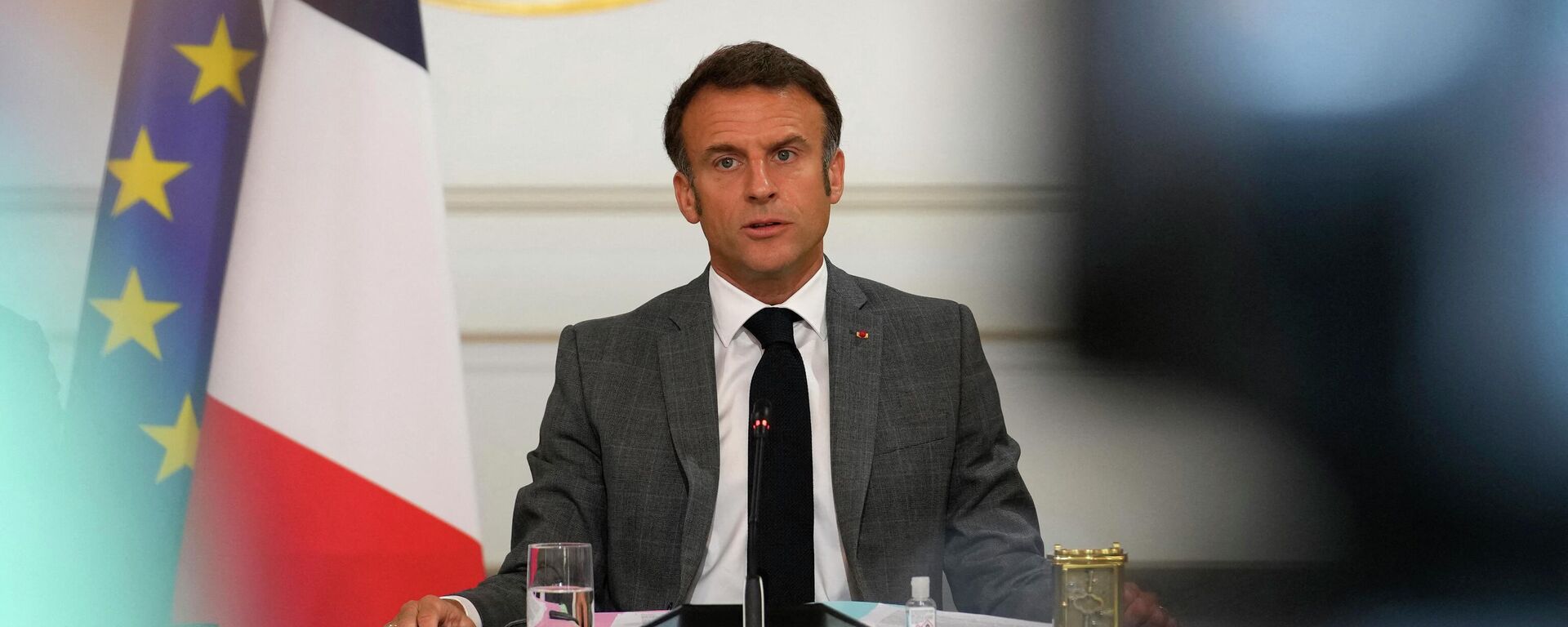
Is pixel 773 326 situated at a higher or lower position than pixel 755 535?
higher

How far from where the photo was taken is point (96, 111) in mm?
3053

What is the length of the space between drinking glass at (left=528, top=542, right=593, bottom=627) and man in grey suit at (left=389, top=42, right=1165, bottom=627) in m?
0.54

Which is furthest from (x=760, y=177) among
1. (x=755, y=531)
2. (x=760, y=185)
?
(x=755, y=531)

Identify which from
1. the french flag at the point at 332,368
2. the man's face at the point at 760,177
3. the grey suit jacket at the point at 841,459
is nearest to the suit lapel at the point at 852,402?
the grey suit jacket at the point at 841,459

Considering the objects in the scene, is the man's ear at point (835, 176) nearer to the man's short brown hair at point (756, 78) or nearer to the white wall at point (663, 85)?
the man's short brown hair at point (756, 78)

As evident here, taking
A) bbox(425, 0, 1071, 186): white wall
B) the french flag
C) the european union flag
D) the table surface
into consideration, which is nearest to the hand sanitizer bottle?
the table surface

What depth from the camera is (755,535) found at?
1.48m

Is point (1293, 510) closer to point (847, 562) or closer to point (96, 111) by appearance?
point (847, 562)

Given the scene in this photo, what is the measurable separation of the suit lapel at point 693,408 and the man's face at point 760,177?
4.5 inches

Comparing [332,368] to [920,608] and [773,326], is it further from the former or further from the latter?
[920,608]

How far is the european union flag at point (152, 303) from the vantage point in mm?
2715

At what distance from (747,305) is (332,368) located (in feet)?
3.48

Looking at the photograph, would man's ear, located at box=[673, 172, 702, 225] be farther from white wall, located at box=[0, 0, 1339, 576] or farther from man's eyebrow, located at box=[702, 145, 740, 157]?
white wall, located at box=[0, 0, 1339, 576]

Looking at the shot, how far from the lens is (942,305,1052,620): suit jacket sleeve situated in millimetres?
1982
